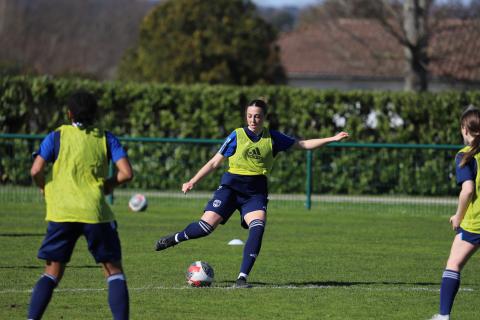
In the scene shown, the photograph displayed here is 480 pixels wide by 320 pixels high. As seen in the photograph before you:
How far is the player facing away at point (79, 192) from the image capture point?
23.1ft

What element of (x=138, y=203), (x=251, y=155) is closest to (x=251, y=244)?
(x=251, y=155)

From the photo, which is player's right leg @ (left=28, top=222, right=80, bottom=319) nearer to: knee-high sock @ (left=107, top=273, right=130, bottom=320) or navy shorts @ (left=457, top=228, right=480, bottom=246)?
knee-high sock @ (left=107, top=273, right=130, bottom=320)

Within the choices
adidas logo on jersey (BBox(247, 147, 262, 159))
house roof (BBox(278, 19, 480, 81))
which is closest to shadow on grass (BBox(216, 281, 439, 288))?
adidas logo on jersey (BBox(247, 147, 262, 159))

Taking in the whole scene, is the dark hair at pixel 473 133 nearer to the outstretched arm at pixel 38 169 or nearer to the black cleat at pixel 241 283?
the black cleat at pixel 241 283

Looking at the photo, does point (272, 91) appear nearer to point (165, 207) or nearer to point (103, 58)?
point (165, 207)

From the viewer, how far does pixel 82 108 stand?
23.1 ft

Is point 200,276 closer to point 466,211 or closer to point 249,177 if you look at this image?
point 249,177

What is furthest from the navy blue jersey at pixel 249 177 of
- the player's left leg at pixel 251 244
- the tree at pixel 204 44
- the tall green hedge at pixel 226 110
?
the tree at pixel 204 44

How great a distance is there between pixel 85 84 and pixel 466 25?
17.2m

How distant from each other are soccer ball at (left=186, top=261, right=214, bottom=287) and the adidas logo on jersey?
50.4 inches

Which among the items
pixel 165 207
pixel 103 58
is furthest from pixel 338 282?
pixel 103 58

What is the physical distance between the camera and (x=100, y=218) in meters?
7.06

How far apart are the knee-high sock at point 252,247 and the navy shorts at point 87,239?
2.93 m

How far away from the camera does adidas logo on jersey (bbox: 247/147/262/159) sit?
33.8 ft
